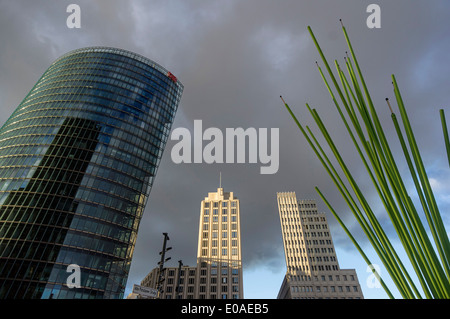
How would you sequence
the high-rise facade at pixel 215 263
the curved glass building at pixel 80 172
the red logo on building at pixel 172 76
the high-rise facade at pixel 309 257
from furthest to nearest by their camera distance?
1. the high-rise facade at pixel 215 263
2. the high-rise facade at pixel 309 257
3. the red logo on building at pixel 172 76
4. the curved glass building at pixel 80 172

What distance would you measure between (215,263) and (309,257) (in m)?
35.2

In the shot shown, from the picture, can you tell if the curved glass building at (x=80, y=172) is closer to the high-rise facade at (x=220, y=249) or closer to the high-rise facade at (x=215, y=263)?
the high-rise facade at (x=215, y=263)

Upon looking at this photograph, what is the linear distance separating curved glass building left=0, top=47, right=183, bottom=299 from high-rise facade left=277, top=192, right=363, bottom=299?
5982 centimetres

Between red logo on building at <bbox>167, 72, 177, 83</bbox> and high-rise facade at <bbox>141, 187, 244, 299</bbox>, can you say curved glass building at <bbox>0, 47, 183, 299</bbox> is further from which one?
high-rise facade at <bbox>141, 187, 244, 299</bbox>

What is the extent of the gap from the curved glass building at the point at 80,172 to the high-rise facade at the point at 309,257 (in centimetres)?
5982

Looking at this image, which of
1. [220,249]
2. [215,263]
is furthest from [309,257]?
[215,263]

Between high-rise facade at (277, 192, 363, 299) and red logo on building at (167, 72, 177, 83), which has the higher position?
red logo on building at (167, 72, 177, 83)

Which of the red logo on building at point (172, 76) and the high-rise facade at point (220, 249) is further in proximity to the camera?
the high-rise facade at point (220, 249)

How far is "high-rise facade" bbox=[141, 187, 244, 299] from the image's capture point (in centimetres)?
8412

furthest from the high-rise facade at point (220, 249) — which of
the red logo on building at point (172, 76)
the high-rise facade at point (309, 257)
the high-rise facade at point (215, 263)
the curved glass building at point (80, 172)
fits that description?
the red logo on building at point (172, 76)

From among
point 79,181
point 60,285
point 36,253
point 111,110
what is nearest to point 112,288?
point 60,285

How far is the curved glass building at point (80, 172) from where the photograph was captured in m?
38.2

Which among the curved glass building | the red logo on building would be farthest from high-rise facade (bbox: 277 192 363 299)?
the red logo on building
